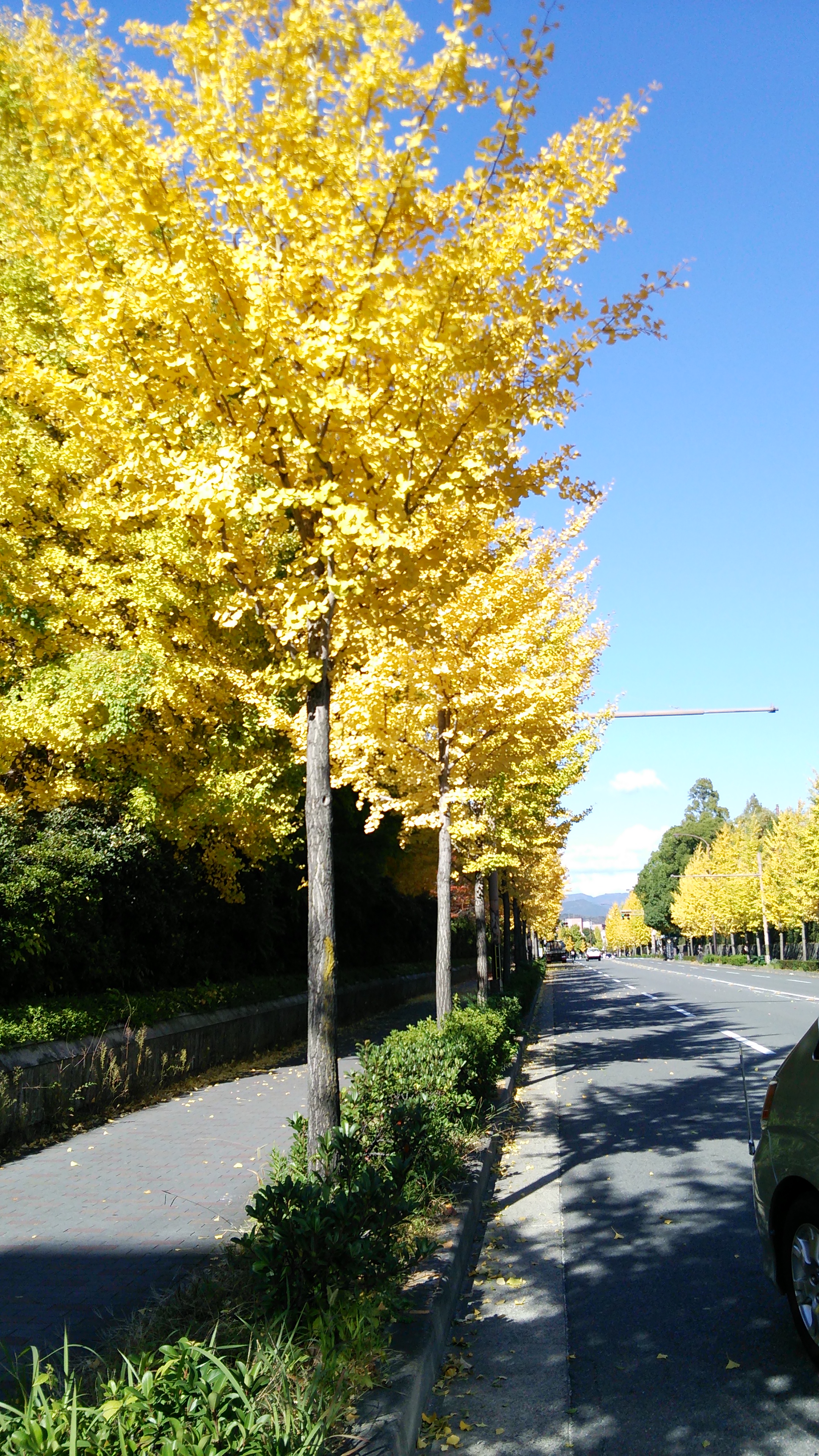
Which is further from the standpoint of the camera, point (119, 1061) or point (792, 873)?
point (792, 873)

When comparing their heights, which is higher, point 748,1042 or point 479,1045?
point 479,1045

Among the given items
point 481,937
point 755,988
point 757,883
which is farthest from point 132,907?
point 757,883

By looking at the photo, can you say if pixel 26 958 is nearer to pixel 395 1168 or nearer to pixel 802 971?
pixel 395 1168

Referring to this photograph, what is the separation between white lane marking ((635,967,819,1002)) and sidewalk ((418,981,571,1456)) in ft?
65.5

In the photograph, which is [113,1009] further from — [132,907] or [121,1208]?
[121,1208]

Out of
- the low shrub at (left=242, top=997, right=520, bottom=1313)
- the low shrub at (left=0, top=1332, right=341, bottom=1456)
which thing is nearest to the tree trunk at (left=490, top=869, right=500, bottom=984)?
the low shrub at (left=242, top=997, right=520, bottom=1313)

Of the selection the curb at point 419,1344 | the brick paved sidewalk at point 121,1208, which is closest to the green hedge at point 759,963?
the brick paved sidewalk at point 121,1208

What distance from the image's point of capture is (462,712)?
1153 centimetres

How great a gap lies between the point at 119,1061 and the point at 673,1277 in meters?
6.51

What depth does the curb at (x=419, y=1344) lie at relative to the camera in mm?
3271

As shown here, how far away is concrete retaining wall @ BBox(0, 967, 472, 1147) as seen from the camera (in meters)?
8.45

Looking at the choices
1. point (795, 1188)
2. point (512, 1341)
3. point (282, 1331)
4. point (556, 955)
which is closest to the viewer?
point (282, 1331)

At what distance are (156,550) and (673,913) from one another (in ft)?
307

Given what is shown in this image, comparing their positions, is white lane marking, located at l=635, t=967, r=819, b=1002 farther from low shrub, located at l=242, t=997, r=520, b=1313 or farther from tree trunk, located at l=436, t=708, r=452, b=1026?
low shrub, located at l=242, t=997, r=520, b=1313
